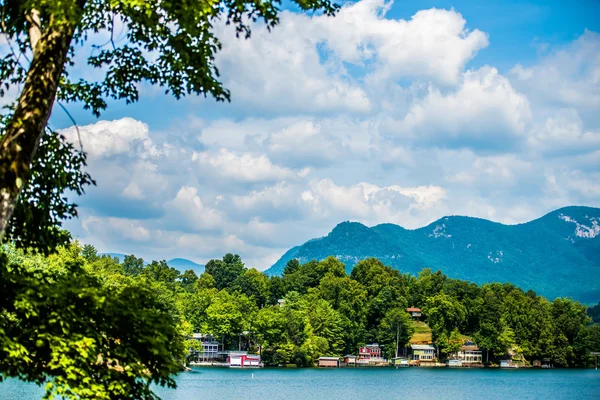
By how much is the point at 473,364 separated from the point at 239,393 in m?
61.4

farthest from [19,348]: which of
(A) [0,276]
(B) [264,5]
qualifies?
(B) [264,5]

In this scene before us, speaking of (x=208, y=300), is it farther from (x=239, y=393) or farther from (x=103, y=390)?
(x=103, y=390)

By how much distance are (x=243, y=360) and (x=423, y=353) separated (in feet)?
106

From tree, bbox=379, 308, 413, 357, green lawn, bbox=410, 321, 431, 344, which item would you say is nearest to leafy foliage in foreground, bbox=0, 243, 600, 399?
tree, bbox=379, 308, 413, 357

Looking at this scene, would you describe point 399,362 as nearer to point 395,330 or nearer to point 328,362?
point 395,330

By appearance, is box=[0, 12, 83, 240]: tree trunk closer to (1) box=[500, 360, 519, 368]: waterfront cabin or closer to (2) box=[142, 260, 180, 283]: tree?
(1) box=[500, 360, 519, 368]: waterfront cabin

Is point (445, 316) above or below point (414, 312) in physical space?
below

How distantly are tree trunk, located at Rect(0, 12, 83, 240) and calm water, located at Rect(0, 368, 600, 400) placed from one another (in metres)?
35.4

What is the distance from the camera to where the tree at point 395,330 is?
105 meters

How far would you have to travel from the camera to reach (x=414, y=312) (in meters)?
123

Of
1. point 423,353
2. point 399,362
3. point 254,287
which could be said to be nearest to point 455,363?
point 423,353

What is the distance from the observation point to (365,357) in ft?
346

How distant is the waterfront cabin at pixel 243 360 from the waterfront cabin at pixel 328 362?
898 centimetres

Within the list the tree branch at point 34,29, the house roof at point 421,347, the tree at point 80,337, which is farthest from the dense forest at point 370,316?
the tree branch at point 34,29
